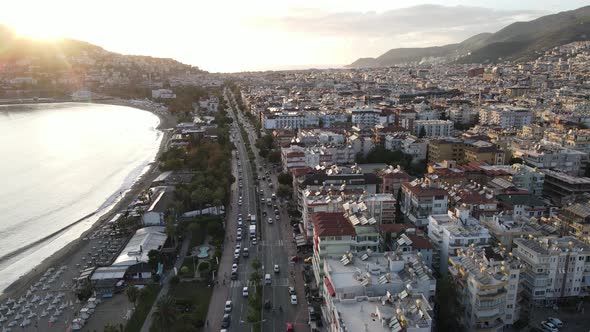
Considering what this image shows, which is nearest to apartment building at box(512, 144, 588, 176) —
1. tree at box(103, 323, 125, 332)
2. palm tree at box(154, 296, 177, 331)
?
palm tree at box(154, 296, 177, 331)

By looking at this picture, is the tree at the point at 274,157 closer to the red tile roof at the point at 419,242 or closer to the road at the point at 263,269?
the road at the point at 263,269

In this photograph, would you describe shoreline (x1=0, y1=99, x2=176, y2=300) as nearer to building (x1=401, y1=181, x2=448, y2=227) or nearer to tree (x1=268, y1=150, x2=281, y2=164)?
tree (x1=268, y1=150, x2=281, y2=164)

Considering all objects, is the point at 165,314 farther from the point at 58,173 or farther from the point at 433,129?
the point at 433,129

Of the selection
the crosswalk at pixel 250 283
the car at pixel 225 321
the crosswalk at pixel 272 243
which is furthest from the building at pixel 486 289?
the crosswalk at pixel 272 243

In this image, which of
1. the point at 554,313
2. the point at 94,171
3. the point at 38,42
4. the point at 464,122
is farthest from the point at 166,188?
the point at 38,42

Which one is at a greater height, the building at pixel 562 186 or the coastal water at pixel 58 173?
the building at pixel 562 186

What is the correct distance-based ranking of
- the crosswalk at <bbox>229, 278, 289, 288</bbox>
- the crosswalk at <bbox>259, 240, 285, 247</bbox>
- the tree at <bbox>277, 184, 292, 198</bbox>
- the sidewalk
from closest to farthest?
the sidewalk < the crosswalk at <bbox>229, 278, 289, 288</bbox> < the crosswalk at <bbox>259, 240, 285, 247</bbox> < the tree at <bbox>277, 184, 292, 198</bbox>
